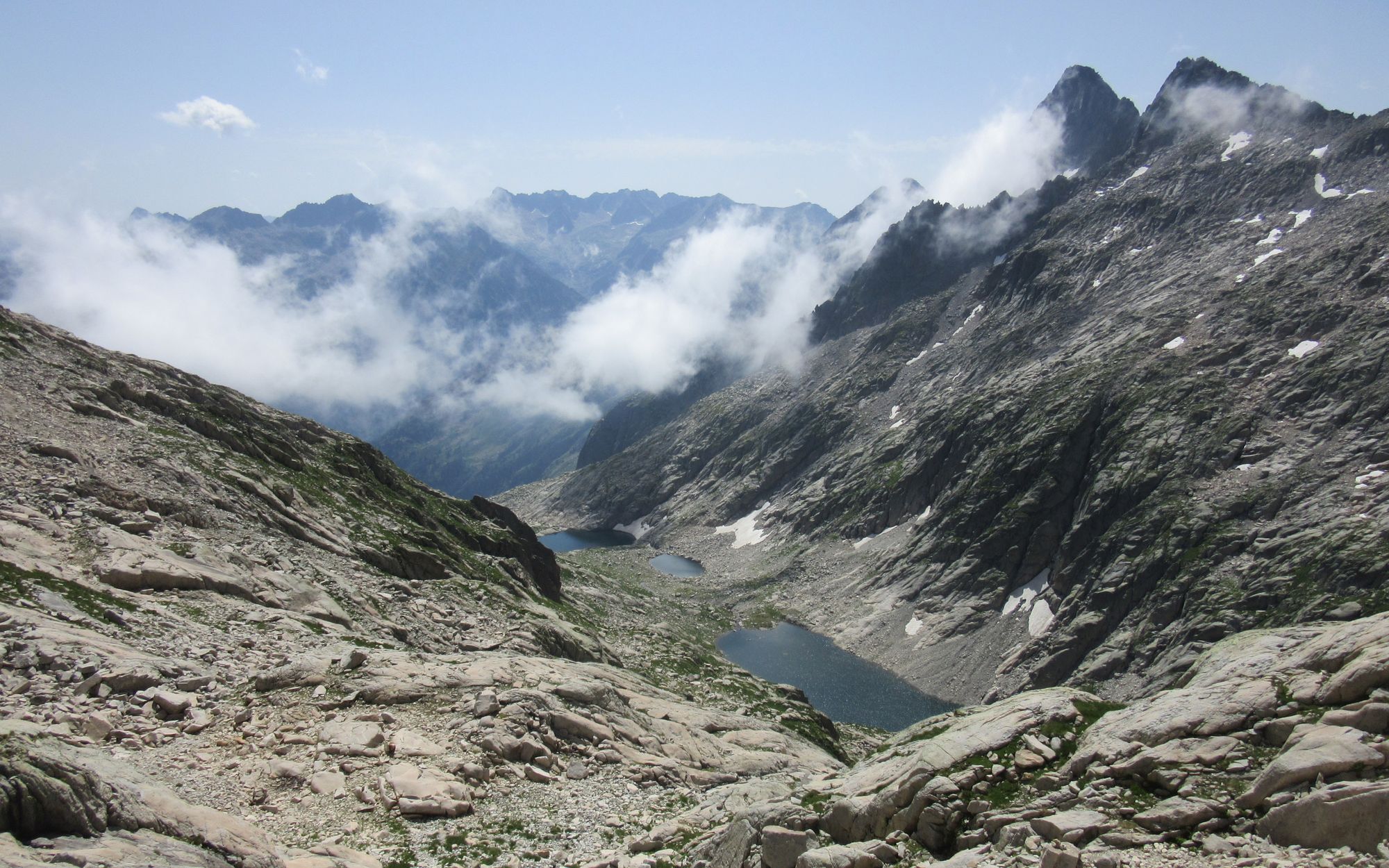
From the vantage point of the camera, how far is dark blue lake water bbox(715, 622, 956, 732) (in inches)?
4589

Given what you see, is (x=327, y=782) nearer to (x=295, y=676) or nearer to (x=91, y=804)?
(x=295, y=676)

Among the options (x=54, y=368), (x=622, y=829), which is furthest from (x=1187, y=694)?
(x=54, y=368)

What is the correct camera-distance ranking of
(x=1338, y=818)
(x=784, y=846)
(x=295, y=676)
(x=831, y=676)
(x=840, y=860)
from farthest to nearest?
(x=831, y=676)
(x=295, y=676)
(x=784, y=846)
(x=840, y=860)
(x=1338, y=818)

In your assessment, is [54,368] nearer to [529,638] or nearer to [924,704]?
[529,638]

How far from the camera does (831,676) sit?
131 meters

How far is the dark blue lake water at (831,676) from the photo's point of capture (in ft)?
382

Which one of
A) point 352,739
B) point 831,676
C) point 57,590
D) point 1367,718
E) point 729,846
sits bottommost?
point 729,846

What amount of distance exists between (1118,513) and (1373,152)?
362 feet

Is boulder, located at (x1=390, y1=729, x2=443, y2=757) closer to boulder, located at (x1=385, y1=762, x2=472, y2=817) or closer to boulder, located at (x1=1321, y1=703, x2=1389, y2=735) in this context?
boulder, located at (x1=385, y1=762, x2=472, y2=817)

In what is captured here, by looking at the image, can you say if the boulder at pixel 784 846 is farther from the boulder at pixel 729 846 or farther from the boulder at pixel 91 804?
the boulder at pixel 91 804

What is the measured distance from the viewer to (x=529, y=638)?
52625mm

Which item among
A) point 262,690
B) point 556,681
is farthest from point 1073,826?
point 262,690

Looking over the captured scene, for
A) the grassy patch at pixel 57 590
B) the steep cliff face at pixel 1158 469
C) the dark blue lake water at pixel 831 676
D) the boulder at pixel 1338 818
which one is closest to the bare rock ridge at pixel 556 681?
the boulder at pixel 1338 818

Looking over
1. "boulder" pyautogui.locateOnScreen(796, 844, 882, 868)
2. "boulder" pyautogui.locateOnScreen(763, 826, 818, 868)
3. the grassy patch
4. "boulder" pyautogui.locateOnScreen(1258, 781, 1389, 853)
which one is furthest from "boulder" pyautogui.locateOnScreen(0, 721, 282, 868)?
"boulder" pyautogui.locateOnScreen(1258, 781, 1389, 853)
